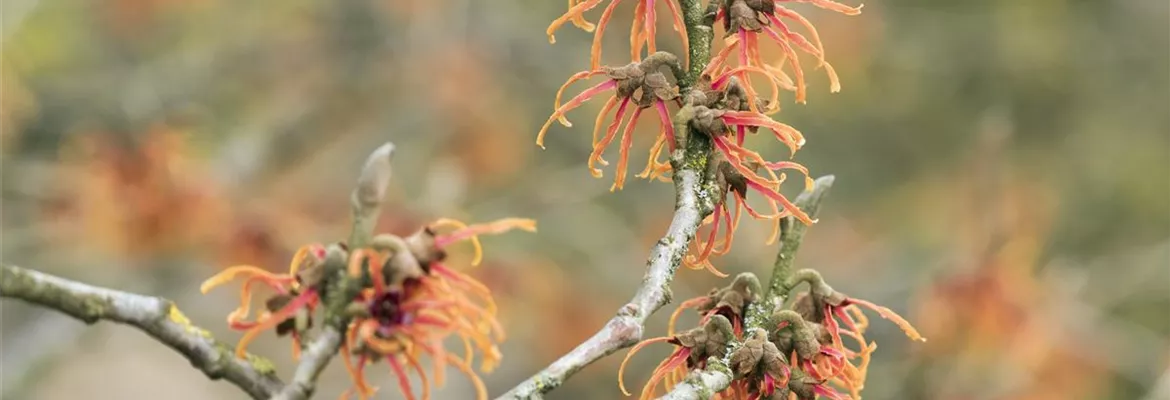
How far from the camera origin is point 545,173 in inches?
193

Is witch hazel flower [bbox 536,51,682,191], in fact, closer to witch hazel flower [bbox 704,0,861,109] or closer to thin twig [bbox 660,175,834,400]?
witch hazel flower [bbox 704,0,861,109]

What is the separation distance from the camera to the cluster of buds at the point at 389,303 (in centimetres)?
88

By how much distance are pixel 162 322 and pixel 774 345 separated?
1.67 ft

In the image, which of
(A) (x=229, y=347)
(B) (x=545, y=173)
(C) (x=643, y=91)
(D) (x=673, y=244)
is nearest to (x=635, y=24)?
(C) (x=643, y=91)

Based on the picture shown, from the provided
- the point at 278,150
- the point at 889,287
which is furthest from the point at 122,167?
the point at 889,287

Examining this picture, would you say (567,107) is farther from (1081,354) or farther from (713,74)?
(1081,354)

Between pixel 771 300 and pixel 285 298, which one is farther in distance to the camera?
pixel 771 300

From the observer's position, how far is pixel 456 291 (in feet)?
3.07

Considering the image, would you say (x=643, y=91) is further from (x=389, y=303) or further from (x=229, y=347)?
(x=229, y=347)

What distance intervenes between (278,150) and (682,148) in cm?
338

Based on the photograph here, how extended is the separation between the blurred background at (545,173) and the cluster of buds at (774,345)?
159cm

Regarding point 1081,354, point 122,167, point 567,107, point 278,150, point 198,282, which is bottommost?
point 1081,354

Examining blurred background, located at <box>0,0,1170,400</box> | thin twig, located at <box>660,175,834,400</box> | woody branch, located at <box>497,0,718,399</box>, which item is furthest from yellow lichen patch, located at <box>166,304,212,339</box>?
blurred background, located at <box>0,0,1170,400</box>

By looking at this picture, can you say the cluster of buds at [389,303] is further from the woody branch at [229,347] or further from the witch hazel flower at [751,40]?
the witch hazel flower at [751,40]
